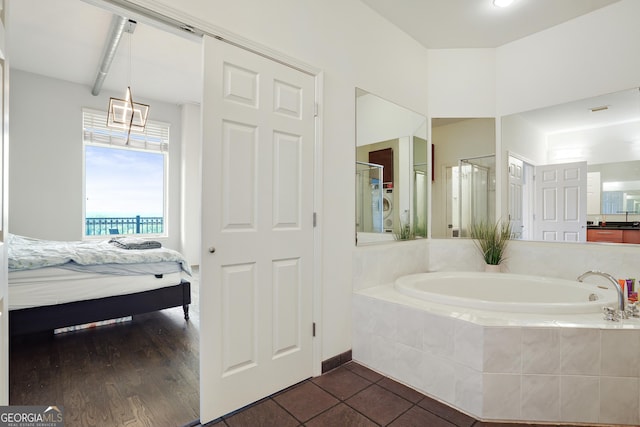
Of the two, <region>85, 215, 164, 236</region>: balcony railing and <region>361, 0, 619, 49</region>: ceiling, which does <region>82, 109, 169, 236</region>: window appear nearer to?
<region>85, 215, 164, 236</region>: balcony railing

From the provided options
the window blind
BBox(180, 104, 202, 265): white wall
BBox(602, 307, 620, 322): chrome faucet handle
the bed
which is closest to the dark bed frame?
the bed

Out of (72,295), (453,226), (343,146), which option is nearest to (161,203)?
(72,295)

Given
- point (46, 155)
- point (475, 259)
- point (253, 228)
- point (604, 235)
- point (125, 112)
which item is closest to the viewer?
point (253, 228)

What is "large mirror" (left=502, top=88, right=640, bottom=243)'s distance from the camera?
2404mm

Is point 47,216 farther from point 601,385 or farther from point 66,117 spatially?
point 601,385

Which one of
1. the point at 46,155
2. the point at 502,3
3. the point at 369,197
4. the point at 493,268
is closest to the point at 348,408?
the point at 369,197

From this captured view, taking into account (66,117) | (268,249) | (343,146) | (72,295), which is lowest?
(72,295)

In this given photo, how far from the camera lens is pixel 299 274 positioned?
6.70ft

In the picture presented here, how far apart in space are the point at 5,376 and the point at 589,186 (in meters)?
3.65

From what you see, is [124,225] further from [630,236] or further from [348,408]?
[630,236]

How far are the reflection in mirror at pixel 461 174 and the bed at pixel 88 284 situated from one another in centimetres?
266

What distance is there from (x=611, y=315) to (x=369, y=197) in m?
1.61

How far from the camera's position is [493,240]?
2.93 m

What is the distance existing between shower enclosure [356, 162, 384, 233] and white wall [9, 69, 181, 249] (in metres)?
4.37
